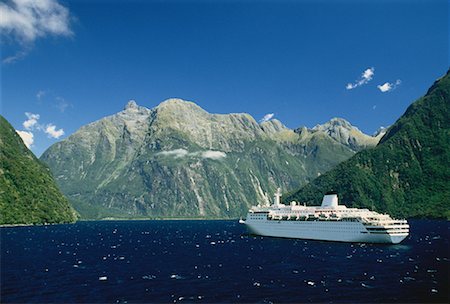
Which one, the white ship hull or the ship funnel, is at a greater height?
the ship funnel

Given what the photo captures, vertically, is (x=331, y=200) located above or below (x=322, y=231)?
above

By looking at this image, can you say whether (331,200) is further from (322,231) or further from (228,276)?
(228,276)

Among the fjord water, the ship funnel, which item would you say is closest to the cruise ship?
the ship funnel

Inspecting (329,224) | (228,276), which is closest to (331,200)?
(329,224)

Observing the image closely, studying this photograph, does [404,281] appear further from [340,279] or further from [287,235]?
[287,235]

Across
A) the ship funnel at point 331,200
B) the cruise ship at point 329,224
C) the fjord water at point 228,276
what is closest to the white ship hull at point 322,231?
the cruise ship at point 329,224

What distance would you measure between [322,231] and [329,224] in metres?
4.38

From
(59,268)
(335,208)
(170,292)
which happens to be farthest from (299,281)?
(335,208)

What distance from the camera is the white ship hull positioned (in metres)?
139

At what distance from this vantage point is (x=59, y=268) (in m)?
91.8

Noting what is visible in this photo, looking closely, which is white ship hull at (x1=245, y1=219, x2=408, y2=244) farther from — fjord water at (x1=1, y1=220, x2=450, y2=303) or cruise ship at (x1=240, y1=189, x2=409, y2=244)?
fjord water at (x1=1, y1=220, x2=450, y2=303)

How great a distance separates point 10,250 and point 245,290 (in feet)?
303

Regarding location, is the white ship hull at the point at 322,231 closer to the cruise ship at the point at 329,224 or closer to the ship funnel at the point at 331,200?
the cruise ship at the point at 329,224

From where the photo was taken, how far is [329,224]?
154 meters
